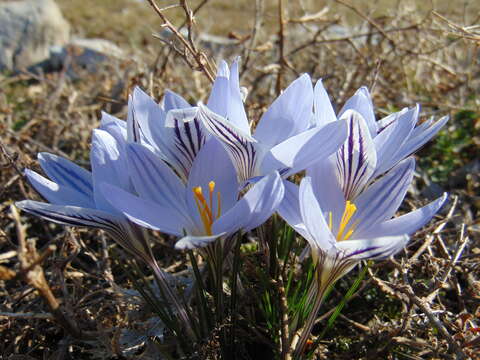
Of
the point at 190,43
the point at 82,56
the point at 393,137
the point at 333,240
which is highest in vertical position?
the point at 190,43

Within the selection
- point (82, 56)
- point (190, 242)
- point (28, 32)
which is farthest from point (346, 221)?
point (28, 32)

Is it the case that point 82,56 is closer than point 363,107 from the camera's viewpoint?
No

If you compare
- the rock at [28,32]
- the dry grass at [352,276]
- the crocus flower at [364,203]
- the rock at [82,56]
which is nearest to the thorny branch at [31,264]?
the dry grass at [352,276]

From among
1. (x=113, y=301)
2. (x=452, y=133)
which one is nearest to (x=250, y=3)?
(x=452, y=133)

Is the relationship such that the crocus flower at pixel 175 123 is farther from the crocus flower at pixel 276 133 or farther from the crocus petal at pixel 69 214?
the crocus petal at pixel 69 214

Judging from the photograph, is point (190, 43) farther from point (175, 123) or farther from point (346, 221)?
point (346, 221)

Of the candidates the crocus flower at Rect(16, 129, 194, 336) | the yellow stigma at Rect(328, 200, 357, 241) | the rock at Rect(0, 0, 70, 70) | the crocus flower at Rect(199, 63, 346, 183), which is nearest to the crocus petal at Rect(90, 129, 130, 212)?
the crocus flower at Rect(16, 129, 194, 336)

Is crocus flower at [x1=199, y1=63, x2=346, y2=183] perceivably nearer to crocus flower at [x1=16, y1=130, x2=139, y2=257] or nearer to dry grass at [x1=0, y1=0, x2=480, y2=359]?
crocus flower at [x1=16, y1=130, x2=139, y2=257]
